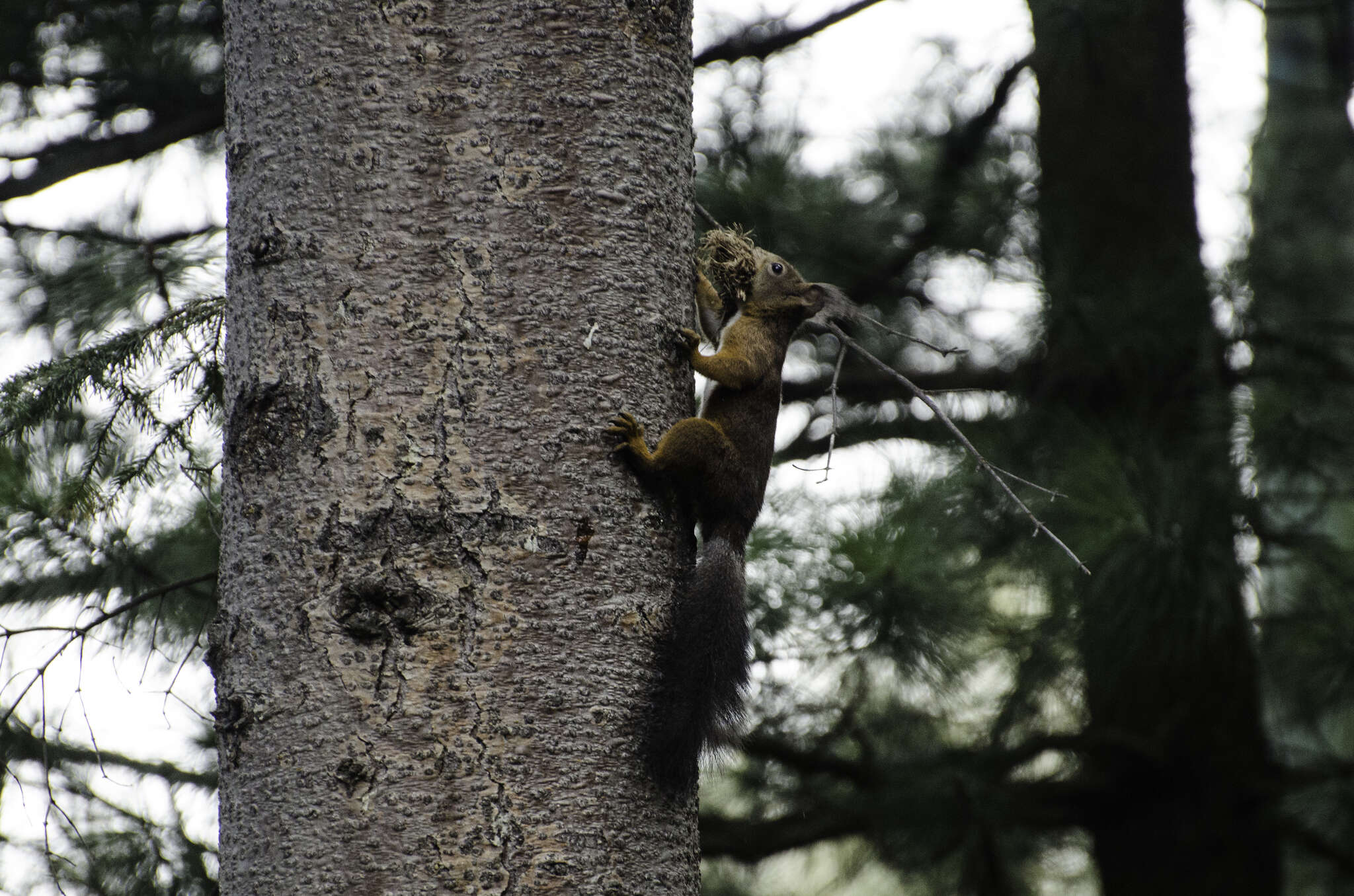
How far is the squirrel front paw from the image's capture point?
3.64 feet

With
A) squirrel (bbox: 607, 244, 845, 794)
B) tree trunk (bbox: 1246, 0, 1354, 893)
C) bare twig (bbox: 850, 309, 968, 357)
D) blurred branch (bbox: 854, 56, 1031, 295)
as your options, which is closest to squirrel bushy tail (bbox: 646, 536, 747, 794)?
squirrel (bbox: 607, 244, 845, 794)

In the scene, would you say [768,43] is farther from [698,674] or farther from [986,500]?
[698,674]

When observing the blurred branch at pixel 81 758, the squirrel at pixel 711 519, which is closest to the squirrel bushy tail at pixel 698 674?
the squirrel at pixel 711 519

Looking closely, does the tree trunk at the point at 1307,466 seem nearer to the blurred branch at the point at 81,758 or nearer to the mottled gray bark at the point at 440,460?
the mottled gray bark at the point at 440,460

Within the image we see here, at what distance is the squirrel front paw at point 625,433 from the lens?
1109mm

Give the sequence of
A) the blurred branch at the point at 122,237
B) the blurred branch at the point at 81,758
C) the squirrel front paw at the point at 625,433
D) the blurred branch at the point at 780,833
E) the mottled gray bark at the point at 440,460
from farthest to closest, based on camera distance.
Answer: the blurred branch at the point at 780,833 < the blurred branch at the point at 81,758 < the blurred branch at the point at 122,237 < the squirrel front paw at the point at 625,433 < the mottled gray bark at the point at 440,460

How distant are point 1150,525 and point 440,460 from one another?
6.28 ft

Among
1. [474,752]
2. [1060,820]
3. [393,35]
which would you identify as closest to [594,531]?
[474,752]

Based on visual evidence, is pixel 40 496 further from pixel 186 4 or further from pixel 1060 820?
pixel 1060 820

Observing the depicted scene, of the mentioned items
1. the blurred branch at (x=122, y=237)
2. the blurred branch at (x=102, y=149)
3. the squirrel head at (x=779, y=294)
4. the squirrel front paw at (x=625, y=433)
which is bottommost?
the squirrel front paw at (x=625, y=433)

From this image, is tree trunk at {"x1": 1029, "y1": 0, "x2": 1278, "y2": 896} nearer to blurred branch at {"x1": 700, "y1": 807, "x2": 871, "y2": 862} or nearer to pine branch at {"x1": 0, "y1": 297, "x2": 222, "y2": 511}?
blurred branch at {"x1": 700, "y1": 807, "x2": 871, "y2": 862}

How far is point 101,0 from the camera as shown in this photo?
2.59 m

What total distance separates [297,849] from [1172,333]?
2.53 metres

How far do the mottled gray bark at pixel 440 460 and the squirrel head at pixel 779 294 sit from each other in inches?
29.9
